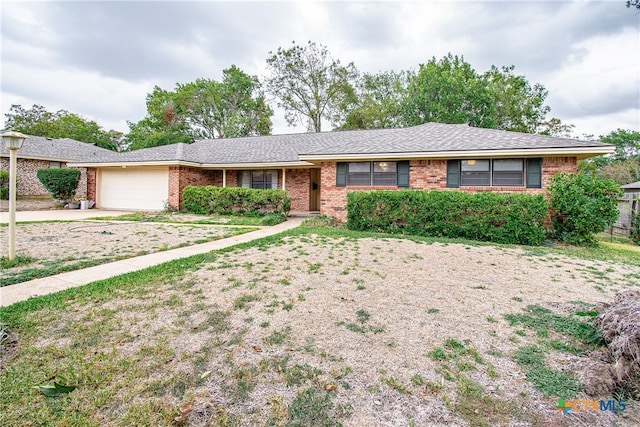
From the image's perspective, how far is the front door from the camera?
15164mm

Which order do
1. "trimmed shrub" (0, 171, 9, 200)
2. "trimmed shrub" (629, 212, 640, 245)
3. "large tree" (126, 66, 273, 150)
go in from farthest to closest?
1. "large tree" (126, 66, 273, 150)
2. "trimmed shrub" (0, 171, 9, 200)
3. "trimmed shrub" (629, 212, 640, 245)

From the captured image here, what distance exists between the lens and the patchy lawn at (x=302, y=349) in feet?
6.74

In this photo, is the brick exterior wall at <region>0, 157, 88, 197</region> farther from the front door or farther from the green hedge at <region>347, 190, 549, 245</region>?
the green hedge at <region>347, 190, 549, 245</region>

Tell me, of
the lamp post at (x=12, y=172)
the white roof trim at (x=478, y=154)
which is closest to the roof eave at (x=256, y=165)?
the white roof trim at (x=478, y=154)

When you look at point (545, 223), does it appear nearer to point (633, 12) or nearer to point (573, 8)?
point (573, 8)

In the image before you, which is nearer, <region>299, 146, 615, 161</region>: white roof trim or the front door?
<region>299, 146, 615, 161</region>: white roof trim

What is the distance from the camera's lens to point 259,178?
1580cm

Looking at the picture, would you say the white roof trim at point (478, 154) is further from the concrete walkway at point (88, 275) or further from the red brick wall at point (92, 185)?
the red brick wall at point (92, 185)

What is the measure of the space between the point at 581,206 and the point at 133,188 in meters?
18.4

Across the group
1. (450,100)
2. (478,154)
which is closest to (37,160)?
(478,154)

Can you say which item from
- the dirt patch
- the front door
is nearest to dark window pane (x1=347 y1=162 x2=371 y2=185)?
the front door

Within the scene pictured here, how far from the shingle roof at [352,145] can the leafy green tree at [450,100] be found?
10.7 meters

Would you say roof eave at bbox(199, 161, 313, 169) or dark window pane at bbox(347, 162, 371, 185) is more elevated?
roof eave at bbox(199, 161, 313, 169)

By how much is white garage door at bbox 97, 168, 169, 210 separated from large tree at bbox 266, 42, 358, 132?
61.0 feet
